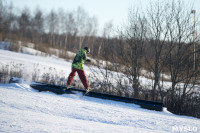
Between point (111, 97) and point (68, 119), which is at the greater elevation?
point (111, 97)

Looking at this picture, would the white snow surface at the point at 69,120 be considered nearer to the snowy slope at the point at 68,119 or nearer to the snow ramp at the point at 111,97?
the snowy slope at the point at 68,119

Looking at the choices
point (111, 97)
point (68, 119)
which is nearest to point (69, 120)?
point (68, 119)

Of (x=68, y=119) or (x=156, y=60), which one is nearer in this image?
(x=68, y=119)

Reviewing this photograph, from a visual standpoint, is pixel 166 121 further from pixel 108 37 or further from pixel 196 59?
pixel 108 37

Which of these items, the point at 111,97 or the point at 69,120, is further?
the point at 111,97

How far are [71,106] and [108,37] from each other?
4.57 m

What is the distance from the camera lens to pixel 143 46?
312 inches

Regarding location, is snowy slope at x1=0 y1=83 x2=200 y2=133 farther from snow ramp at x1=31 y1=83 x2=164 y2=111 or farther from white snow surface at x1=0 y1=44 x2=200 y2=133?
snow ramp at x1=31 y1=83 x2=164 y2=111

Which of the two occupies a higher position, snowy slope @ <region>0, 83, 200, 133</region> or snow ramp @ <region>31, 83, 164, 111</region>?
snow ramp @ <region>31, 83, 164, 111</region>

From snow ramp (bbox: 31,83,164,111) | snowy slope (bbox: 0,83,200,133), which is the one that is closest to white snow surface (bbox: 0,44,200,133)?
snowy slope (bbox: 0,83,200,133)

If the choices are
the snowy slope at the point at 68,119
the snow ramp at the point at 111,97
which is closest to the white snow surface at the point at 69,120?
the snowy slope at the point at 68,119

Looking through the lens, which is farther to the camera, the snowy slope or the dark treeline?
the dark treeline

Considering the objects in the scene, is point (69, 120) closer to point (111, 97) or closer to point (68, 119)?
point (68, 119)

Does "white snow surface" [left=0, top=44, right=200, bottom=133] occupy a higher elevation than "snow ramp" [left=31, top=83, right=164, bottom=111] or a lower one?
lower
